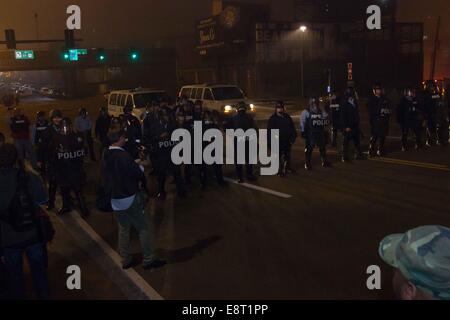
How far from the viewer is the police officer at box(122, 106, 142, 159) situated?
1028 centimetres

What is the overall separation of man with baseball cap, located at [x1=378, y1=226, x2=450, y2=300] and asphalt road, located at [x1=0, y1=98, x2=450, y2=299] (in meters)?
3.27

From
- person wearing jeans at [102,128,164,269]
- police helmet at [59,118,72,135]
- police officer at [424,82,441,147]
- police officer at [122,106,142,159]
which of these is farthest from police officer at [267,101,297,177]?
person wearing jeans at [102,128,164,269]

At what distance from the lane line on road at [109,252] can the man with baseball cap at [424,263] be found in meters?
3.79

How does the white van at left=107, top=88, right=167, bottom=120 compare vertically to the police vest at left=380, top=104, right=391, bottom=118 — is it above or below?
above

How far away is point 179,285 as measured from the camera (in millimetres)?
5734

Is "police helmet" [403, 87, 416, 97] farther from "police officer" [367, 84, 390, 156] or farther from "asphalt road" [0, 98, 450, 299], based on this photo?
"asphalt road" [0, 98, 450, 299]

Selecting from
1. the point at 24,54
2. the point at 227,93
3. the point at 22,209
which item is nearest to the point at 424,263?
the point at 22,209

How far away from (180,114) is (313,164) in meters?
4.39

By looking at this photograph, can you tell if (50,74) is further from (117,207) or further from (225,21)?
(117,207)

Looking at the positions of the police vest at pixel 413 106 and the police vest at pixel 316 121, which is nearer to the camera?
the police vest at pixel 316 121

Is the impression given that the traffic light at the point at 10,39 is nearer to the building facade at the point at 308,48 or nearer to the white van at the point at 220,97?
the white van at the point at 220,97

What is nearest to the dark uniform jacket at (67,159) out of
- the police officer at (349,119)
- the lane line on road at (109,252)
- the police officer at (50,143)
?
the police officer at (50,143)

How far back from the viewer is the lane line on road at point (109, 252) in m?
5.61
